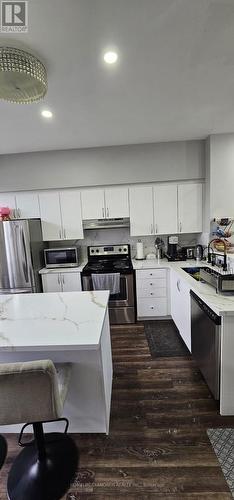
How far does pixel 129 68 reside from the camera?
1.68 meters

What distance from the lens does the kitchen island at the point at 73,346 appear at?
1324 mm

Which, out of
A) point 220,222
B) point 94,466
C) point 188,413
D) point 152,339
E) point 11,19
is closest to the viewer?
point 11,19

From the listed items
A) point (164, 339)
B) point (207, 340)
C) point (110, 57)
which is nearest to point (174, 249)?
point (164, 339)

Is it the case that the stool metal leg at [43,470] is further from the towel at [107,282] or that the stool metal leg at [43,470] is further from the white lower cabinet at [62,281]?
the white lower cabinet at [62,281]

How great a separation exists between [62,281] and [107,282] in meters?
0.72

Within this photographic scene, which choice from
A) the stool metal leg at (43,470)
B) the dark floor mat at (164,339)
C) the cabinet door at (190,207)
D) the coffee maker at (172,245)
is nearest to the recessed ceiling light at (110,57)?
the cabinet door at (190,207)

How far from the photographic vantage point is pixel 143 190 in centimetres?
353

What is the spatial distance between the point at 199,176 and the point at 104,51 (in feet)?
7.89

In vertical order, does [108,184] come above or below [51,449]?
above

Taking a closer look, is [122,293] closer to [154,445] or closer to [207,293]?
[207,293]

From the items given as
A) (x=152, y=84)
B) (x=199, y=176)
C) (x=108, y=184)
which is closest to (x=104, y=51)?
(x=152, y=84)

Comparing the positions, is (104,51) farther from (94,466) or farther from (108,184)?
(94,466)

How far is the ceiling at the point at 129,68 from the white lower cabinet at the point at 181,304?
1896 millimetres

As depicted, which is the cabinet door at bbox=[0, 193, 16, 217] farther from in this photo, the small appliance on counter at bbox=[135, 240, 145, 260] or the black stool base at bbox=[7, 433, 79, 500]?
the black stool base at bbox=[7, 433, 79, 500]
